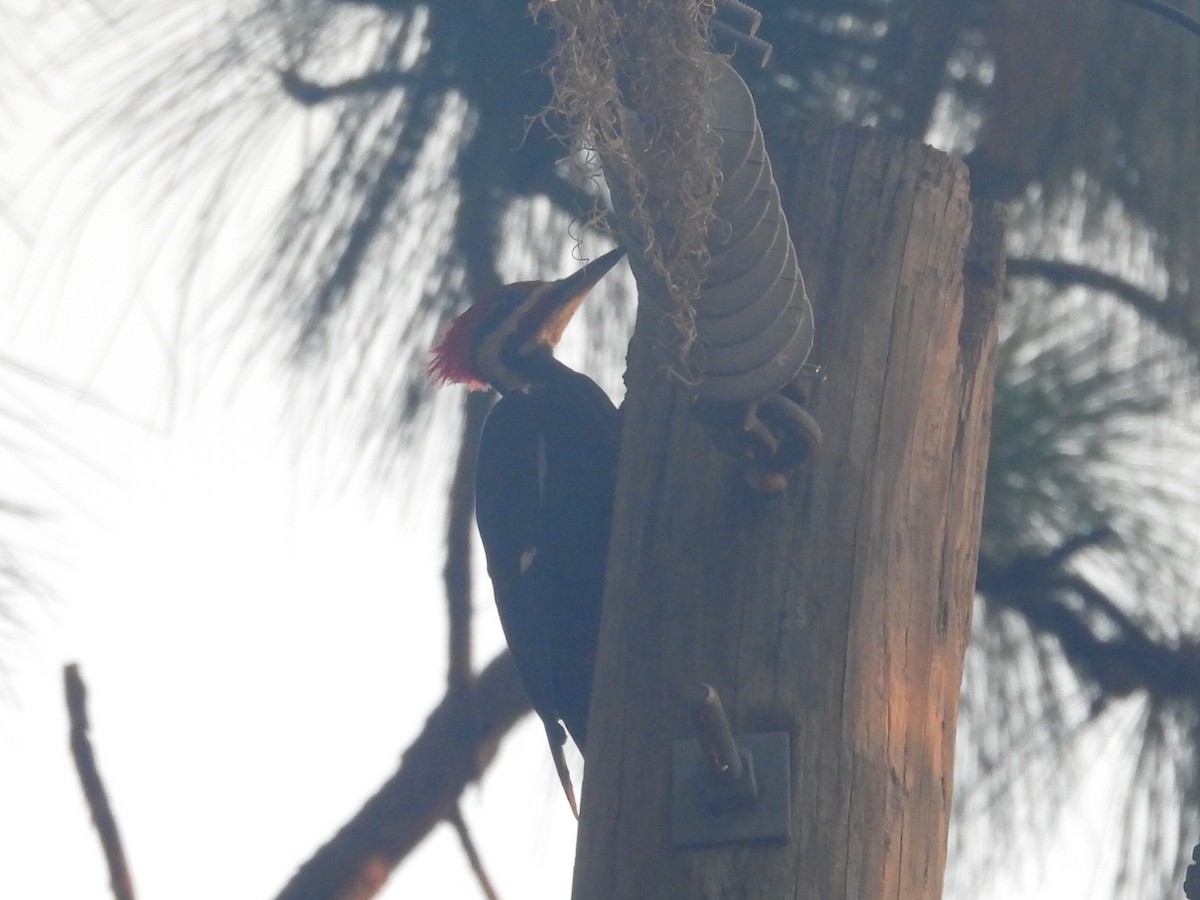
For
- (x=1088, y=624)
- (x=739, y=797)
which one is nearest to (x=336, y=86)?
(x=739, y=797)

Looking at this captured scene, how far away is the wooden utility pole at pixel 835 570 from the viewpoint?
139 cm

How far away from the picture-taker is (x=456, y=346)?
214cm

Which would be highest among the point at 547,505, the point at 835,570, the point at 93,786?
the point at 547,505

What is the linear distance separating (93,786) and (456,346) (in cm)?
76

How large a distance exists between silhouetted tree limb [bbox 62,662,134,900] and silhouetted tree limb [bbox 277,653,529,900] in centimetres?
16

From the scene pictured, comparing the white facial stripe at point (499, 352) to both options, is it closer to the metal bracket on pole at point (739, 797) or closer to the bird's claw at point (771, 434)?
the bird's claw at point (771, 434)

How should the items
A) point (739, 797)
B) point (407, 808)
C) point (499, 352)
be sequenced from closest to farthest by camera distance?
point (739, 797)
point (407, 808)
point (499, 352)

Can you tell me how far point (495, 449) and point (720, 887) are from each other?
53.2 inches

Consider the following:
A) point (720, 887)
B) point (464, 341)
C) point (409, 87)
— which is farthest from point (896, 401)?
point (464, 341)

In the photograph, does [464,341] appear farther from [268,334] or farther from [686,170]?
[686,170]

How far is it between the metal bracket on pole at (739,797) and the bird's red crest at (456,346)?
62 centimetres

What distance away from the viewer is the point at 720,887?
1360 mm

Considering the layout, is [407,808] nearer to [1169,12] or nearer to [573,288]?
[573,288]

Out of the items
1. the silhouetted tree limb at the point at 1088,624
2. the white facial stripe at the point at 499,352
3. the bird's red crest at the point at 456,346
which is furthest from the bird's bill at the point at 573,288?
the silhouetted tree limb at the point at 1088,624
